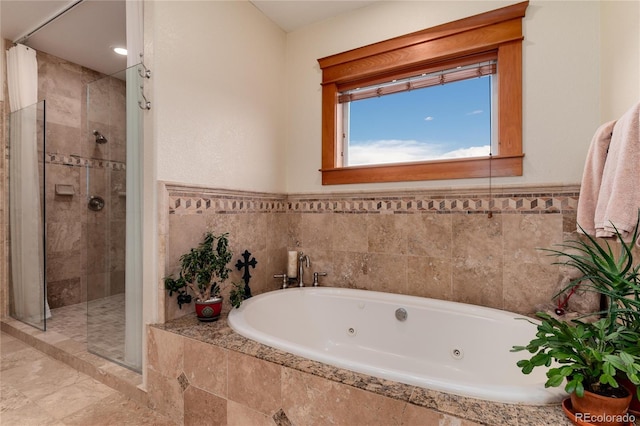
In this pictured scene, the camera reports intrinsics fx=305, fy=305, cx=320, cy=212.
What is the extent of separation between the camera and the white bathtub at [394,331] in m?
1.56

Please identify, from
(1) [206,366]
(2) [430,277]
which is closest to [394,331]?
(2) [430,277]

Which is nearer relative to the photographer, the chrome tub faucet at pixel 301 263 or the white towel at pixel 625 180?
the white towel at pixel 625 180

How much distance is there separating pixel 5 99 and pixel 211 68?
214cm

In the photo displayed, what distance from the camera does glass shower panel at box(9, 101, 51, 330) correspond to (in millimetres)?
2506

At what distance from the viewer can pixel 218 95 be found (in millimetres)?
1952

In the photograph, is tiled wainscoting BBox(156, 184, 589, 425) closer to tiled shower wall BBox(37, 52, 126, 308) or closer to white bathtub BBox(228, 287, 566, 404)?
white bathtub BBox(228, 287, 566, 404)

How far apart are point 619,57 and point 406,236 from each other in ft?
4.51

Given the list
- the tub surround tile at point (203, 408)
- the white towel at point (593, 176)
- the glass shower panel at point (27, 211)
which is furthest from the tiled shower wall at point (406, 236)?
the glass shower panel at point (27, 211)

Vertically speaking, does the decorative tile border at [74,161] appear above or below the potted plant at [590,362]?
above

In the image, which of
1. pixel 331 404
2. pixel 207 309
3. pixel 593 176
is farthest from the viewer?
pixel 207 309

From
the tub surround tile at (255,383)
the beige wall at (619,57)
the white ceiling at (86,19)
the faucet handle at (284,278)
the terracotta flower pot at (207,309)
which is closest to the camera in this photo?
Answer: the tub surround tile at (255,383)

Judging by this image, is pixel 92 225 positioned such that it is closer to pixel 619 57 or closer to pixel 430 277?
pixel 430 277

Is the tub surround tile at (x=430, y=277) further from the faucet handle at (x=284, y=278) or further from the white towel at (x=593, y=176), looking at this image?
the faucet handle at (x=284, y=278)

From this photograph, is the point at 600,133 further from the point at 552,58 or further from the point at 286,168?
the point at 286,168
